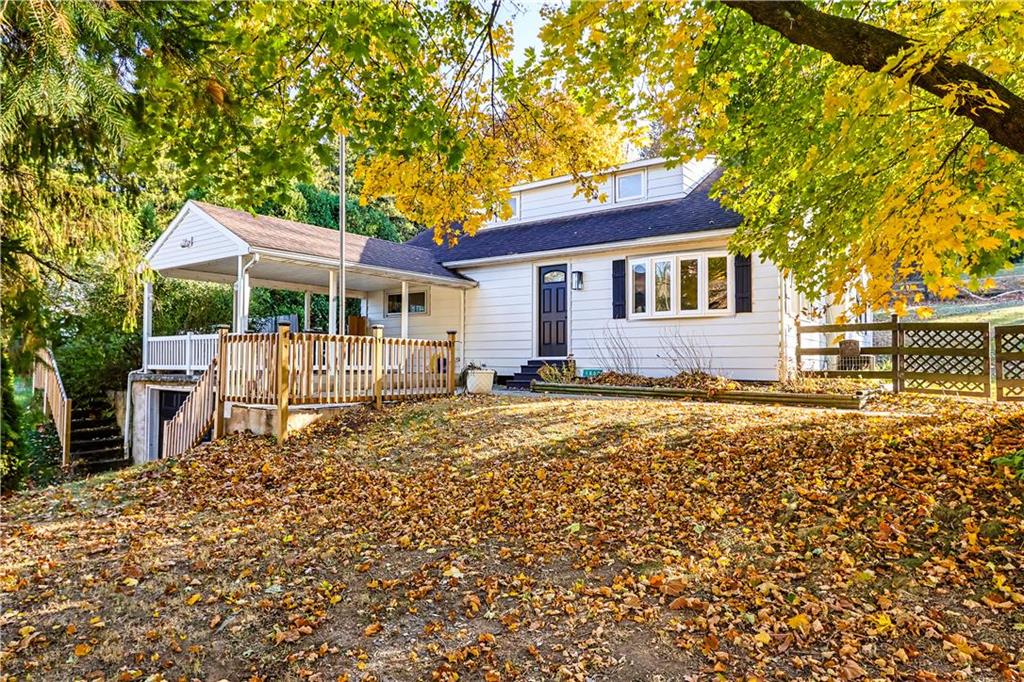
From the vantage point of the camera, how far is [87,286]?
14781 mm

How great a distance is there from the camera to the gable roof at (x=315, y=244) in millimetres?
11969

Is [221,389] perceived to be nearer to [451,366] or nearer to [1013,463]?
[451,366]

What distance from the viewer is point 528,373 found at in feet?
47.6

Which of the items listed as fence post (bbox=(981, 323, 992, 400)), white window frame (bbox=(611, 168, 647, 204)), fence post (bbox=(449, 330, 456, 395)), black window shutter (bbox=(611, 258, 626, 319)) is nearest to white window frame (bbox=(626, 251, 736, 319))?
black window shutter (bbox=(611, 258, 626, 319))

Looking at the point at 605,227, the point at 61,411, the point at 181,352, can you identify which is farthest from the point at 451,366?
the point at 61,411

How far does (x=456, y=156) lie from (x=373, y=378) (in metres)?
5.82

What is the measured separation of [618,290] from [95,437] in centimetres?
1319

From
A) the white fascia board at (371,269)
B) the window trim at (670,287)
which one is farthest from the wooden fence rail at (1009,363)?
the white fascia board at (371,269)

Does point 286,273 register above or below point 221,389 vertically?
above

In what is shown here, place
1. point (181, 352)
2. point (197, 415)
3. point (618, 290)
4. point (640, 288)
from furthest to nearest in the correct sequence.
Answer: point (618, 290) < point (640, 288) < point (181, 352) < point (197, 415)

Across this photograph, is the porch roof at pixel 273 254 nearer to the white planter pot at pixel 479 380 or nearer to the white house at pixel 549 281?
the white house at pixel 549 281

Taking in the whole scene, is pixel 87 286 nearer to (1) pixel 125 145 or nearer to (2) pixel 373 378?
(2) pixel 373 378

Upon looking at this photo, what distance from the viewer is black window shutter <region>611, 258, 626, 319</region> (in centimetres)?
1330

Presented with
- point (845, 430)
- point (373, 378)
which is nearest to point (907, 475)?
point (845, 430)
